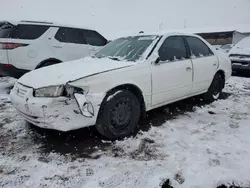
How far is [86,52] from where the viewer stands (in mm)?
6910

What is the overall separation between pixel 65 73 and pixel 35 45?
3.05 metres

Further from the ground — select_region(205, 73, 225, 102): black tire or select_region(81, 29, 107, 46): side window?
select_region(81, 29, 107, 46): side window

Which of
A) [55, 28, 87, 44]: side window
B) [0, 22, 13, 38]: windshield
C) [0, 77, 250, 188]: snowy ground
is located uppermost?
[0, 22, 13, 38]: windshield

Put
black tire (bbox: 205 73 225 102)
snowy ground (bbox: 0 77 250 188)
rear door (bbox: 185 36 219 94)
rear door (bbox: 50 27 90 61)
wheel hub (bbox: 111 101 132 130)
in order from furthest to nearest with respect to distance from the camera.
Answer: rear door (bbox: 50 27 90 61), black tire (bbox: 205 73 225 102), rear door (bbox: 185 36 219 94), wheel hub (bbox: 111 101 132 130), snowy ground (bbox: 0 77 250 188)

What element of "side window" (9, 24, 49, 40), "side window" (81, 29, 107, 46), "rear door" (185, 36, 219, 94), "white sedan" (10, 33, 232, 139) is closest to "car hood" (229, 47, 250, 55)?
"rear door" (185, 36, 219, 94)

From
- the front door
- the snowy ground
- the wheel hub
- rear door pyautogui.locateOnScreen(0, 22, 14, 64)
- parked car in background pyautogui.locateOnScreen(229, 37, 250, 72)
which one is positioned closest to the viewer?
the snowy ground

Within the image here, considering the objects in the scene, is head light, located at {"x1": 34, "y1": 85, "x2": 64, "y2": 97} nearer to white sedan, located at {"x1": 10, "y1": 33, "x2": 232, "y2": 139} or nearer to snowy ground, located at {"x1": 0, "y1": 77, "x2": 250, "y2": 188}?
white sedan, located at {"x1": 10, "y1": 33, "x2": 232, "y2": 139}

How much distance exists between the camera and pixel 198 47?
15.6 feet

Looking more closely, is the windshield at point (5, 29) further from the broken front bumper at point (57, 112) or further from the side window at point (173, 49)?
the side window at point (173, 49)

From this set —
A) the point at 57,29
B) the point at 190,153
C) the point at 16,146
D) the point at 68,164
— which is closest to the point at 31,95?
the point at 16,146

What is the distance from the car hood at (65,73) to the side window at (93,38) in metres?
3.56

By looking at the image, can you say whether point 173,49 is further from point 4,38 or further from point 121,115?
point 4,38

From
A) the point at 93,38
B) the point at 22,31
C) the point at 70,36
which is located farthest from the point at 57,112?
the point at 93,38

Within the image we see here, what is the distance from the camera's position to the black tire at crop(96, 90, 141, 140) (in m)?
3.16
